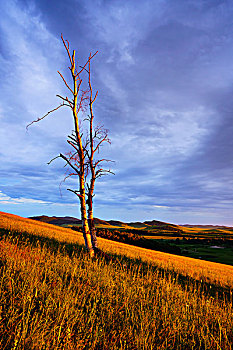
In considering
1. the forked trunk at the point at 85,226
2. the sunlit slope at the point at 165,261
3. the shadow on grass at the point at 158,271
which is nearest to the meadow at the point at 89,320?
the shadow on grass at the point at 158,271

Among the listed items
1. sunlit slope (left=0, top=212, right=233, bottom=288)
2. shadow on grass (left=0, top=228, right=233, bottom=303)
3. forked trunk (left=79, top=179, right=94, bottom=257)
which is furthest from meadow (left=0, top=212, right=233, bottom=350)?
sunlit slope (left=0, top=212, right=233, bottom=288)

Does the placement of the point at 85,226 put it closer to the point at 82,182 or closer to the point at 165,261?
the point at 82,182

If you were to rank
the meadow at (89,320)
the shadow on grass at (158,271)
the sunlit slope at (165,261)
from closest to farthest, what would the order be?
the meadow at (89,320) < the shadow on grass at (158,271) < the sunlit slope at (165,261)

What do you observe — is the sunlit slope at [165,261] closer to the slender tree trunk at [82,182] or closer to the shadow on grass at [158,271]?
the shadow on grass at [158,271]

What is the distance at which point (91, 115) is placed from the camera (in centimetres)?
1488

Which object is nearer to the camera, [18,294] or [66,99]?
[18,294]

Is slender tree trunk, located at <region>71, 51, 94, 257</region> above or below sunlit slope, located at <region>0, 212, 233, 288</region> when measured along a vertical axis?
above

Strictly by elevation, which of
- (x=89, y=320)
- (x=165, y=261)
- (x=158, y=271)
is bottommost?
(x=165, y=261)

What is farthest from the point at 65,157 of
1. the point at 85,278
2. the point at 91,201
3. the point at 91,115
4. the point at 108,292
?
the point at 108,292

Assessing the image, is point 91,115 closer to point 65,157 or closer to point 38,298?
point 65,157

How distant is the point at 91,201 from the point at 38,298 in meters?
8.82

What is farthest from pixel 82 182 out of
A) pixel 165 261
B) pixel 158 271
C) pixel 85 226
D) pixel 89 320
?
pixel 165 261

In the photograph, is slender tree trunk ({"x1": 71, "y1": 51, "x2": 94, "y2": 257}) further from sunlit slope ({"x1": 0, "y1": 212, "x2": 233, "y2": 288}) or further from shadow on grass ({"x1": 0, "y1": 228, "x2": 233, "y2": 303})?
sunlit slope ({"x1": 0, "y1": 212, "x2": 233, "y2": 288})

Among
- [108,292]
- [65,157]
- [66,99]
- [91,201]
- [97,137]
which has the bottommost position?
[108,292]
